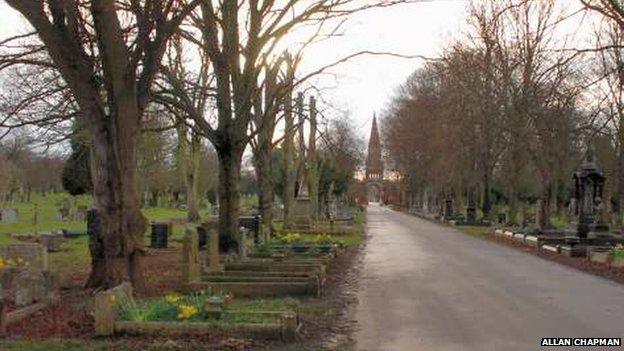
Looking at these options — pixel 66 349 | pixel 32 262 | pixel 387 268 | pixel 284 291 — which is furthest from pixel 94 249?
pixel 387 268

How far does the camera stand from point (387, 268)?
19078 millimetres

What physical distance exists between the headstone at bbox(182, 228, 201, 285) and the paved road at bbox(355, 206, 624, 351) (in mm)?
2916

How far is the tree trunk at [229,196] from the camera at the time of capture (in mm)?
19781

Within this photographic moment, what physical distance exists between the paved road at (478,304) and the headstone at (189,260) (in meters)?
2.92

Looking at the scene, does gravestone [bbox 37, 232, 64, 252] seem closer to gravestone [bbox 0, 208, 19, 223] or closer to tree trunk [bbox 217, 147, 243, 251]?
tree trunk [bbox 217, 147, 243, 251]

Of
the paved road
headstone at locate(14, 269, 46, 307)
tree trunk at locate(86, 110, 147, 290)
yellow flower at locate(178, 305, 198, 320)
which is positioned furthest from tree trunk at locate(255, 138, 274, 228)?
yellow flower at locate(178, 305, 198, 320)

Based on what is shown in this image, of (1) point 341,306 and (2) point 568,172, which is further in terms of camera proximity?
(2) point 568,172

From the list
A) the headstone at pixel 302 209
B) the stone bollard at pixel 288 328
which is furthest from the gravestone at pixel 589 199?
the stone bollard at pixel 288 328

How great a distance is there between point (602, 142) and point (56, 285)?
4458cm

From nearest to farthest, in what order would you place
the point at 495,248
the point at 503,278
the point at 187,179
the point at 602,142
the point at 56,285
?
the point at 56,285 < the point at 503,278 < the point at 495,248 < the point at 187,179 < the point at 602,142

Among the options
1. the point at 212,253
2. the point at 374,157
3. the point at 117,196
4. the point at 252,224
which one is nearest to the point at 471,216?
the point at 252,224

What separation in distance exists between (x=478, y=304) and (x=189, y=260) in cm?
483

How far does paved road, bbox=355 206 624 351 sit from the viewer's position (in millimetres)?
9508

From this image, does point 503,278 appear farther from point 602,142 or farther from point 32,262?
point 602,142
